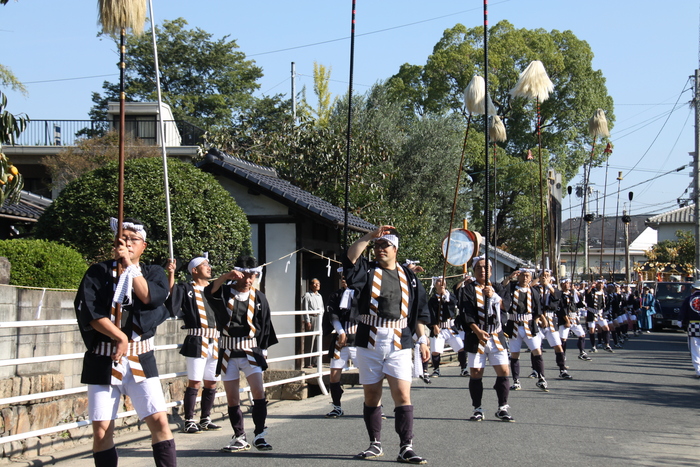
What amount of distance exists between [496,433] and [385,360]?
2148 mm

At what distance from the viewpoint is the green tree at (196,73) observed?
40.3 metres

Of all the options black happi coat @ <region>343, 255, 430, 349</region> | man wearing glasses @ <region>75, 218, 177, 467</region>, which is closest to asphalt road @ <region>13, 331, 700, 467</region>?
black happi coat @ <region>343, 255, 430, 349</region>

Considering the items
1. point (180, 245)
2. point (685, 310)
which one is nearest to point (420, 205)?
point (685, 310)

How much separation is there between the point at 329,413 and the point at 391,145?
872 inches

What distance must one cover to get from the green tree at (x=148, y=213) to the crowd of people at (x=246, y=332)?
12.3ft


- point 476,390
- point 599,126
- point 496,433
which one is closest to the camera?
point 496,433

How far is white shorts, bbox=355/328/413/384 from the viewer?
7.10 m

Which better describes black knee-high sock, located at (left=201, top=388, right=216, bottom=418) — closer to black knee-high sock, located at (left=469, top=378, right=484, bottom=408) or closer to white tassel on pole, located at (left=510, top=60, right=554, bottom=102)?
black knee-high sock, located at (left=469, top=378, right=484, bottom=408)

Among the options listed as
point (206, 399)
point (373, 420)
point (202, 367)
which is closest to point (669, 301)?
point (206, 399)

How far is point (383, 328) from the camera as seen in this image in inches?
281

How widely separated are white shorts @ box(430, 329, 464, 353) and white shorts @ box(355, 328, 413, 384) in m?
8.80

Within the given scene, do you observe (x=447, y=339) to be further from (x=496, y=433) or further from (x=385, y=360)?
(x=385, y=360)

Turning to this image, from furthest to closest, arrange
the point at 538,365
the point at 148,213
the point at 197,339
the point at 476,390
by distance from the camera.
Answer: the point at 148,213 → the point at 538,365 → the point at 476,390 → the point at 197,339

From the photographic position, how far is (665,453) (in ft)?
24.9
